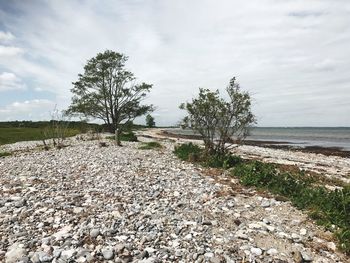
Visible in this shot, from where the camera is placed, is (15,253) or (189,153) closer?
(15,253)

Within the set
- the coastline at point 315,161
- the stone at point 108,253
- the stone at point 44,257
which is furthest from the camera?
the coastline at point 315,161

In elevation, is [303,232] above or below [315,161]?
above

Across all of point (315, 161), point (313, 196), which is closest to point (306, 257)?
point (313, 196)

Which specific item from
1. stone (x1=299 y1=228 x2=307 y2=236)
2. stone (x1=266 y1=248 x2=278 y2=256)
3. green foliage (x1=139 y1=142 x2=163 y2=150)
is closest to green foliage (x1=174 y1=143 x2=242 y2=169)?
green foliage (x1=139 y1=142 x2=163 y2=150)

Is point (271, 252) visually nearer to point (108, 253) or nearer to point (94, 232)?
point (108, 253)

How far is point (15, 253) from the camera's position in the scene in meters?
6.88

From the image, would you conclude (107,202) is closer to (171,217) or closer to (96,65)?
(171,217)

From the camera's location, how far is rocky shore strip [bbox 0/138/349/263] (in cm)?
711

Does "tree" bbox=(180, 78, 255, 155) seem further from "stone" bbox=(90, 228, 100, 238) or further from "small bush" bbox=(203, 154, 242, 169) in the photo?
Answer: "stone" bbox=(90, 228, 100, 238)

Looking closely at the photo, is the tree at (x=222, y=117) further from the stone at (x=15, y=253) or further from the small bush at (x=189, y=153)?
the stone at (x=15, y=253)

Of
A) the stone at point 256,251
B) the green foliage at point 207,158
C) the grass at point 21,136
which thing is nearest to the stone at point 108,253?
the stone at point 256,251

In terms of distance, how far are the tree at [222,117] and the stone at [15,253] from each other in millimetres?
13626

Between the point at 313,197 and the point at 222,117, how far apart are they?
10109 mm

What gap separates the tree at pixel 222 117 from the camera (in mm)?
19922
